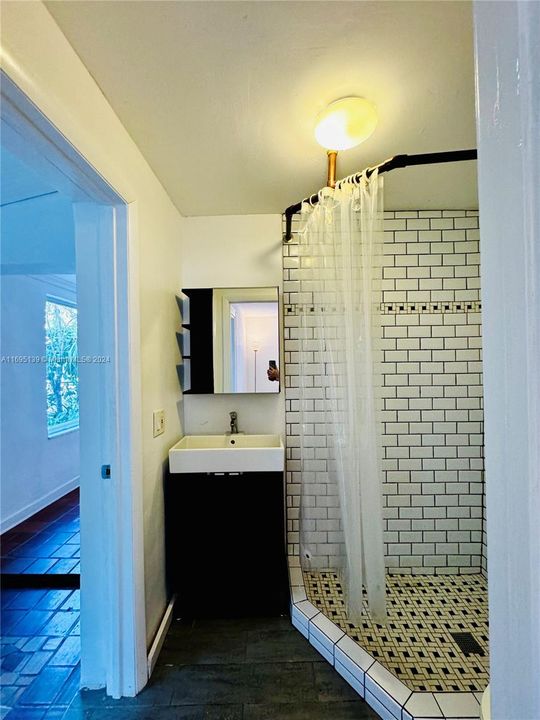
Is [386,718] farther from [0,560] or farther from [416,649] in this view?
[0,560]

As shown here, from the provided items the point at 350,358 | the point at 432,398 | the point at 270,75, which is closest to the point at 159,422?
the point at 350,358

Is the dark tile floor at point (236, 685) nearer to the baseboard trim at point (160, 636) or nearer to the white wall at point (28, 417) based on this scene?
the baseboard trim at point (160, 636)

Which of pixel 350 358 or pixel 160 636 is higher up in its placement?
pixel 350 358

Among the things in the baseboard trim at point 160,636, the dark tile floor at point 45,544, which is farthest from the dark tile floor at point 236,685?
the dark tile floor at point 45,544

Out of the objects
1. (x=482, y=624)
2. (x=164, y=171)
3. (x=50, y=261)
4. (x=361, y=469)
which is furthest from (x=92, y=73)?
(x=482, y=624)

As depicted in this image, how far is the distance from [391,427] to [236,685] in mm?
1519

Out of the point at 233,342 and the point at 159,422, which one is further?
the point at 233,342

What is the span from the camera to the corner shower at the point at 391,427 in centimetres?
147

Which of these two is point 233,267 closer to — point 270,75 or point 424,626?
point 270,75

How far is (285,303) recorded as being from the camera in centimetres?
218

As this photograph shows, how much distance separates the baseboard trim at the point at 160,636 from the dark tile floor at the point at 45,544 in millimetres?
764

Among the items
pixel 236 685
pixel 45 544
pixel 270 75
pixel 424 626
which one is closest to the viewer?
pixel 270 75

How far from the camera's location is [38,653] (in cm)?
157

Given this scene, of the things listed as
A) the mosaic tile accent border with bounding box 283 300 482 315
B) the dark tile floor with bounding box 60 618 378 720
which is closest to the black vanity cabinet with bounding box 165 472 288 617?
the dark tile floor with bounding box 60 618 378 720
